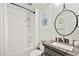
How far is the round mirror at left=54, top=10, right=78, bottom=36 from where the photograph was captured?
1216 mm

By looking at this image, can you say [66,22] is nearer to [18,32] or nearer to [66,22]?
[66,22]

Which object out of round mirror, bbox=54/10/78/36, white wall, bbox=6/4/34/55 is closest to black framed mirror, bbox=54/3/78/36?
round mirror, bbox=54/10/78/36

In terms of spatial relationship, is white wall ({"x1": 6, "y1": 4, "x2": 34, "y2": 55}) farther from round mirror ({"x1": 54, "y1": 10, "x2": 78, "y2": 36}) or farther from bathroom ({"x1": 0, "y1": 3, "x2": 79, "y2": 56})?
round mirror ({"x1": 54, "y1": 10, "x2": 78, "y2": 36})

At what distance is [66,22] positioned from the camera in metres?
1.31

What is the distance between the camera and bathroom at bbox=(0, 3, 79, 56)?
3.95 ft

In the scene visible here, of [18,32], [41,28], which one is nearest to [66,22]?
[41,28]

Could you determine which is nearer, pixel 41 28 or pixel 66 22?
pixel 66 22

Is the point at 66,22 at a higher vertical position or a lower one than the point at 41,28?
higher

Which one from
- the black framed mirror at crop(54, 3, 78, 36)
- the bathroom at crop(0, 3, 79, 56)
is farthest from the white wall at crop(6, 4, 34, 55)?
the black framed mirror at crop(54, 3, 78, 36)

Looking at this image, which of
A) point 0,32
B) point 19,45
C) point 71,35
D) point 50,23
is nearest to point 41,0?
point 0,32

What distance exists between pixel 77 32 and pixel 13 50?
1.20 meters

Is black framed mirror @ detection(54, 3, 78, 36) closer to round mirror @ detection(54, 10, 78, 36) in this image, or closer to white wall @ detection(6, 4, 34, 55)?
round mirror @ detection(54, 10, 78, 36)

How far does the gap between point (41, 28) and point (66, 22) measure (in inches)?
20.6

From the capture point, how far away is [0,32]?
81cm
